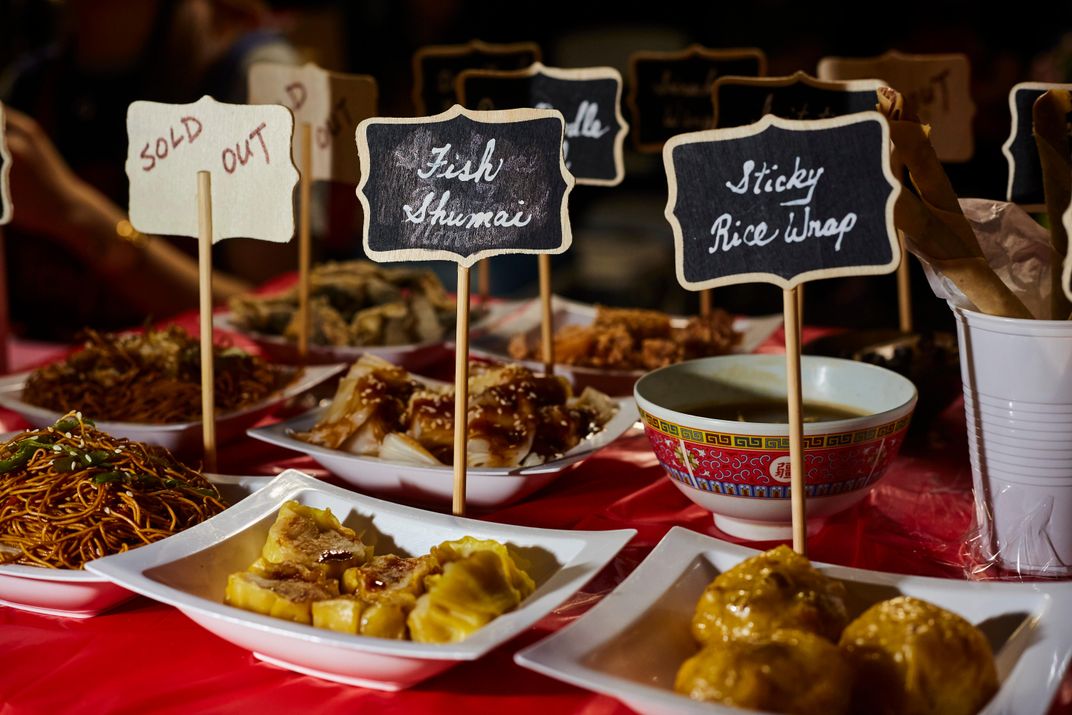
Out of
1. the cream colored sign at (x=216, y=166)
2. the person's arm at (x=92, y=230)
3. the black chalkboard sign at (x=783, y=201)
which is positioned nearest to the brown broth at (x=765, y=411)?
the black chalkboard sign at (x=783, y=201)

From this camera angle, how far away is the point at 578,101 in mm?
2430

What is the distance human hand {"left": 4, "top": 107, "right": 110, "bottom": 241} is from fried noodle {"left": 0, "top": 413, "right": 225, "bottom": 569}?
2432 mm

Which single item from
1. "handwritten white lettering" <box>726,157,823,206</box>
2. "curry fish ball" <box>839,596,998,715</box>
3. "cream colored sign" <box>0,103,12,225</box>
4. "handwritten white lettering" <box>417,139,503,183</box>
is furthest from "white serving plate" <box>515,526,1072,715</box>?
"cream colored sign" <box>0,103,12,225</box>

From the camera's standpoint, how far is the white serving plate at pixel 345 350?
2.75 m

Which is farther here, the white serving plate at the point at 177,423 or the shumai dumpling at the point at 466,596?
the white serving plate at the point at 177,423

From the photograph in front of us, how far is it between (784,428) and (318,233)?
131 inches

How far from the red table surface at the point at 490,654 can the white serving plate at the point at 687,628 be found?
0.34ft

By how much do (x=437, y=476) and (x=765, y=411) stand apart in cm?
65

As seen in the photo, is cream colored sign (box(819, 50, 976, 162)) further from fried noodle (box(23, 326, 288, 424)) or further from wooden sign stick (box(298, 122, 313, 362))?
fried noodle (box(23, 326, 288, 424))

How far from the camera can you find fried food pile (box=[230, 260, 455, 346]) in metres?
2.86

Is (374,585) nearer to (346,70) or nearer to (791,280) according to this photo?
(791,280)

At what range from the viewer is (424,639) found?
1300 millimetres

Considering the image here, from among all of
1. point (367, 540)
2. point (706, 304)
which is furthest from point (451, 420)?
point (706, 304)

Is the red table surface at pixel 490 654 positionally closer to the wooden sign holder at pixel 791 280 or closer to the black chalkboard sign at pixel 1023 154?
the wooden sign holder at pixel 791 280
